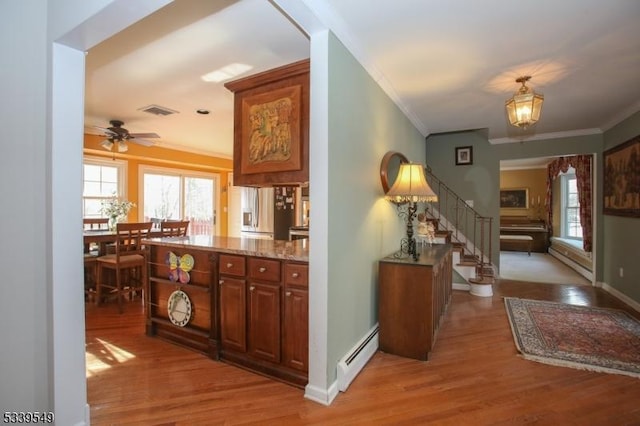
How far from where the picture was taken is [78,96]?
1597 millimetres

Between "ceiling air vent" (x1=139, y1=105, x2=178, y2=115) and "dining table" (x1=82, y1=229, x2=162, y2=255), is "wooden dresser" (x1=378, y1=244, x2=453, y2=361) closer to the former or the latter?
"dining table" (x1=82, y1=229, x2=162, y2=255)

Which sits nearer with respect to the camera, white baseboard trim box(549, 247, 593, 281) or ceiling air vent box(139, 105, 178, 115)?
ceiling air vent box(139, 105, 178, 115)

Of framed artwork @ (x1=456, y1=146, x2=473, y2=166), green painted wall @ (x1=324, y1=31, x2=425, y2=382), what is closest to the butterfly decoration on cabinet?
green painted wall @ (x1=324, y1=31, x2=425, y2=382)

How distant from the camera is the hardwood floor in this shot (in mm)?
1812

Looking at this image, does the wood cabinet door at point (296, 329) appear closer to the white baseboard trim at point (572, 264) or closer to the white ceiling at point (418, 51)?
the white ceiling at point (418, 51)

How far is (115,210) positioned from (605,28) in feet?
18.8

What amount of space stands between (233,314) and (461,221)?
14.2 ft

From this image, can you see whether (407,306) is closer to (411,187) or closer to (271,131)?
(411,187)

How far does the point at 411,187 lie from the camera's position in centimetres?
276

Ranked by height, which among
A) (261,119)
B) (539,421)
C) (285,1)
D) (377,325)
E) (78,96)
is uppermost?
(285,1)

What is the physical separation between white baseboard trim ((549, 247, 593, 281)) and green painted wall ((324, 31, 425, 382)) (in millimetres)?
4494

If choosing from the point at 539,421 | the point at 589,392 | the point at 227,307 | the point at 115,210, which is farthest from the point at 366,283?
the point at 115,210

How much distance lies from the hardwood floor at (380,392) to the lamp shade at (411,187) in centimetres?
136

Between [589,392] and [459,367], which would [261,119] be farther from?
[589,392]
